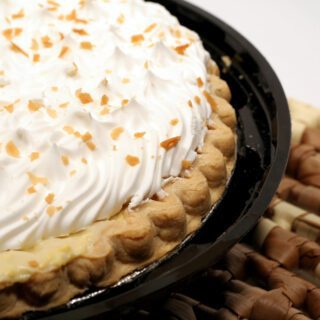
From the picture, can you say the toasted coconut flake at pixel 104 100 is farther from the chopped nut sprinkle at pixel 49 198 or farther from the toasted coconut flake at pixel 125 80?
the chopped nut sprinkle at pixel 49 198

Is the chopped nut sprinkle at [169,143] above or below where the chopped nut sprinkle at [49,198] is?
above

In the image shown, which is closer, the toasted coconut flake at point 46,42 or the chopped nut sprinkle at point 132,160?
the chopped nut sprinkle at point 132,160

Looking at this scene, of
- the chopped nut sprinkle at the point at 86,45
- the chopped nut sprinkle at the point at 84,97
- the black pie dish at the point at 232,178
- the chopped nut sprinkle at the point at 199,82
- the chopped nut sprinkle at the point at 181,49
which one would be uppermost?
the chopped nut sprinkle at the point at 181,49

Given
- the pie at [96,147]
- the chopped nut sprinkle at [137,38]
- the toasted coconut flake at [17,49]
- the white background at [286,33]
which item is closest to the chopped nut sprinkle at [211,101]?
the pie at [96,147]

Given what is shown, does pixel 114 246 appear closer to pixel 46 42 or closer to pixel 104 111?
pixel 104 111

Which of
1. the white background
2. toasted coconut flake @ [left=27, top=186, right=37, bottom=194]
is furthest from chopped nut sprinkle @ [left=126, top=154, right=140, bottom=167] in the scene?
the white background

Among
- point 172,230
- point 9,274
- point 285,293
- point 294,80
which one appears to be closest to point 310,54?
point 294,80

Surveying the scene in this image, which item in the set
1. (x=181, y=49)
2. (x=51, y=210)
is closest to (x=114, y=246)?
(x=51, y=210)
